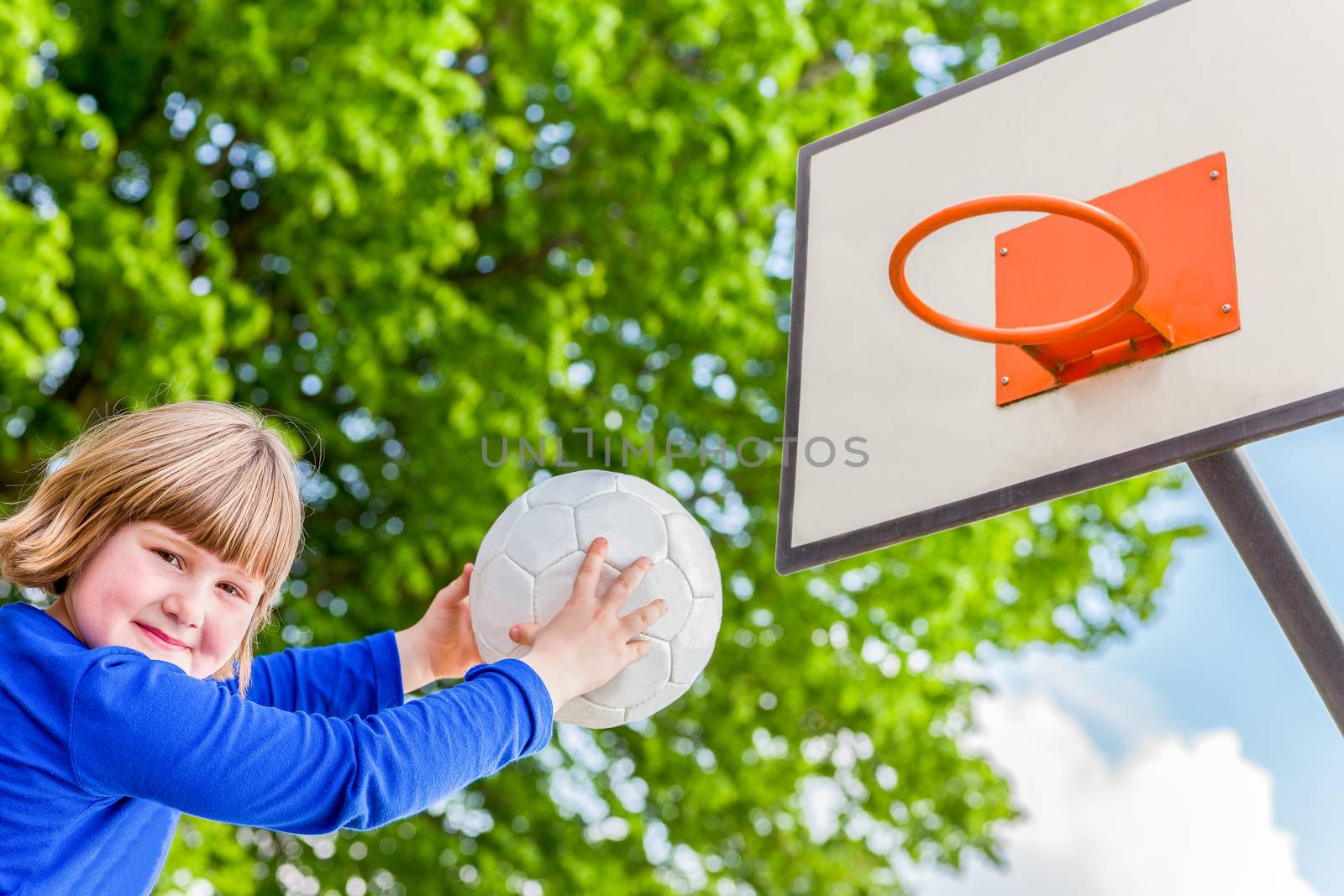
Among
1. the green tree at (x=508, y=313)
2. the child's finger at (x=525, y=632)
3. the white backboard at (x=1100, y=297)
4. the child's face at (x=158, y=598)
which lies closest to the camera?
the child's face at (x=158, y=598)

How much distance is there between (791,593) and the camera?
18.8 ft

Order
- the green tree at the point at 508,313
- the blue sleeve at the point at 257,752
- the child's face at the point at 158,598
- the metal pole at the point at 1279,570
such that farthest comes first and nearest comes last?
the green tree at the point at 508,313 → the metal pole at the point at 1279,570 → the child's face at the point at 158,598 → the blue sleeve at the point at 257,752

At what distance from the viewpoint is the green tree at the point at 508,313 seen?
4406mm

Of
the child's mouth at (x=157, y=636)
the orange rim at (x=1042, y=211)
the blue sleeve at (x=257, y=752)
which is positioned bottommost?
the blue sleeve at (x=257, y=752)

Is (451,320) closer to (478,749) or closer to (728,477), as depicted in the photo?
(728,477)

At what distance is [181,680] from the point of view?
164cm

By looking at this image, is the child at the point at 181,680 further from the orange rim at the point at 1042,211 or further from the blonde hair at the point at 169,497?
the orange rim at the point at 1042,211

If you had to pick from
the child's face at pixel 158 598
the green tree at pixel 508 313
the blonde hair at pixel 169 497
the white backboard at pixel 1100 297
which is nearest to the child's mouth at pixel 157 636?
the child's face at pixel 158 598

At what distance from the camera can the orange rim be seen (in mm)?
2107

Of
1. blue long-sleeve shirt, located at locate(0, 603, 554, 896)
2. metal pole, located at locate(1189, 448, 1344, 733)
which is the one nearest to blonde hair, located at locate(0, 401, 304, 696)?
blue long-sleeve shirt, located at locate(0, 603, 554, 896)

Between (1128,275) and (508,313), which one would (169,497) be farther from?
(508,313)

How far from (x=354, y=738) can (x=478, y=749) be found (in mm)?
155

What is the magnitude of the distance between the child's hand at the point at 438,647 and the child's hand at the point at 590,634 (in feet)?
1.15

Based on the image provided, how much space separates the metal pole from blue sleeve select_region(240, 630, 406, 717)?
4.53 ft
